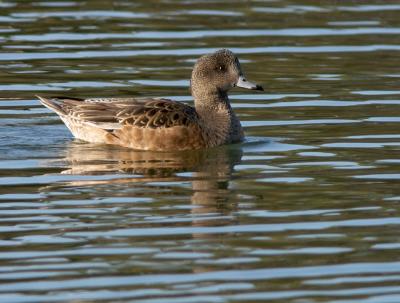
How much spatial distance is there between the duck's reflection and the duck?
119mm

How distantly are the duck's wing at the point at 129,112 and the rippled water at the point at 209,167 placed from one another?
0.30 metres

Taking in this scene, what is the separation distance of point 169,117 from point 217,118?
661mm

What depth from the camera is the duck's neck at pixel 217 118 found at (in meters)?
13.5

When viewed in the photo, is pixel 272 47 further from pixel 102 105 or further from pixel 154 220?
pixel 154 220

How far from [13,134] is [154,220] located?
3.94m

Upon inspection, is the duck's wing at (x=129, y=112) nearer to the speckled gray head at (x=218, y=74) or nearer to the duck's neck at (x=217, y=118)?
the duck's neck at (x=217, y=118)

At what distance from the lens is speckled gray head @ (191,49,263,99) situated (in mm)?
13727

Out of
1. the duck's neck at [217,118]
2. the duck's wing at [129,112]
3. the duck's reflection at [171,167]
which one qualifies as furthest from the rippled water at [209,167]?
the duck's wing at [129,112]

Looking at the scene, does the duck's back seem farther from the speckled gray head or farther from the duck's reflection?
the speckled gray head

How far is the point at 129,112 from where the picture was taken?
13375 mm

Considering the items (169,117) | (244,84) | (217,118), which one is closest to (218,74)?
(244,84)

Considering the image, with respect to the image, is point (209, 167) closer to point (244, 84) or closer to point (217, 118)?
point (217, 118)

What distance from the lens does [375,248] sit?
9234mm

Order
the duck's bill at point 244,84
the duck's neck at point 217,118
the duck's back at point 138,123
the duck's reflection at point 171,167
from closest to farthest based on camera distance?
the duck's reflection at point 171,167 < the duck's back at point 138,123 < the duck's neck at point 217,118 < the duck's bill at point 244,84
